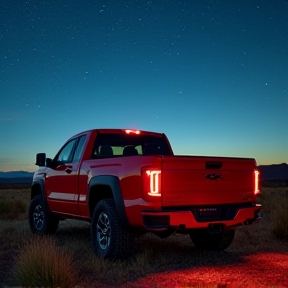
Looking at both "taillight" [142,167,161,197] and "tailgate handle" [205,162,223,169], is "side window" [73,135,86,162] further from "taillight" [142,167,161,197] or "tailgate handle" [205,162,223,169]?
"tailgate handle" [205,162,223,169]

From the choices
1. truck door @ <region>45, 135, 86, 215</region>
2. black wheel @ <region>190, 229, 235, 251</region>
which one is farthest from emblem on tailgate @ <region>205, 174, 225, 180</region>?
truck door @ <region>45, 135, 86, 215</region>

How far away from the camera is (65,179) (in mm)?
8258

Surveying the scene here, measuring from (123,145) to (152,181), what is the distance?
111 inches

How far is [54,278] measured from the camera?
5039mm

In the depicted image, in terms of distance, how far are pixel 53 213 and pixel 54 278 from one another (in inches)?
162

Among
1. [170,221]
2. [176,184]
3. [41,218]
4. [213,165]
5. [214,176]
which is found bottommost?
[41,218]

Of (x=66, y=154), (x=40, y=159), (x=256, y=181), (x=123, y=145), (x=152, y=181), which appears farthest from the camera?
(x=40, y=159)

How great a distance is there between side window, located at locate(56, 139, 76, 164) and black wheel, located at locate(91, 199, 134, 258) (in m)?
1.83

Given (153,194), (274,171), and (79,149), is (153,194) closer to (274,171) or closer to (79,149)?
(79,149)

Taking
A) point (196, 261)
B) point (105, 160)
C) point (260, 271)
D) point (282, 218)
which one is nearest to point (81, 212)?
point (105, 160)

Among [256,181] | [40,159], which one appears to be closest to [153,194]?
[256,181]

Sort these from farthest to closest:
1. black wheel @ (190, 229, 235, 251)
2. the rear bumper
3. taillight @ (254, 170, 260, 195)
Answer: black wheel @ (190, 229, 235, 251), taillight @ (254, 170, 260, 195), the rear bumper

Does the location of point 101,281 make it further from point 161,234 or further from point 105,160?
point 105,160

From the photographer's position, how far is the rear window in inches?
304
